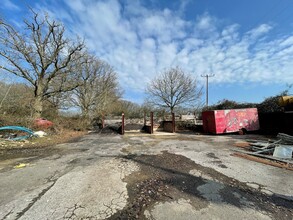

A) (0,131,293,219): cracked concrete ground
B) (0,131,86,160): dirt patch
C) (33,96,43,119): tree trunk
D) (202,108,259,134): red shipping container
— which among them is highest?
(33,96,43,119): tree trunk

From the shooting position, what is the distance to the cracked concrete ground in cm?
253

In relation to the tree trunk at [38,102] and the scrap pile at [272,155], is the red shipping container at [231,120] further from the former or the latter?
the tree trunk at [38,102]

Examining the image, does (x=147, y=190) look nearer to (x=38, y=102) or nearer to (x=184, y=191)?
(x=184, y=191)

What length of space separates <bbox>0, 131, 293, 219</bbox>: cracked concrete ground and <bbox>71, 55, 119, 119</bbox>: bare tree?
18.7 meters

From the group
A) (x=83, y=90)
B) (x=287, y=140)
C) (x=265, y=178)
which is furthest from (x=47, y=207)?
(x=83, y=90)

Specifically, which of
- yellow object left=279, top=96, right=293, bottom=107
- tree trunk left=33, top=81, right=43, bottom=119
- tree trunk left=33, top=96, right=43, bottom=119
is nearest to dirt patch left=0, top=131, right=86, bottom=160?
tree trunk left=33, top=96, right=43, bottom=119

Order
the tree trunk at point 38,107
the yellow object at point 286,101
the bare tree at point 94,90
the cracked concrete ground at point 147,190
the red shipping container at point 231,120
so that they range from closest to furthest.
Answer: the cracked concrete ground at point 147,190, the yellow object at point 286,101, the red shipping container at point 231,120, the tree trunk at point 38,107, the bare tree at point 94,90

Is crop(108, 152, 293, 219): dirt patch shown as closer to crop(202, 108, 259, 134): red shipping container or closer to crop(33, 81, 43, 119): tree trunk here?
crop(202, 108, 259, 134): red shipping container

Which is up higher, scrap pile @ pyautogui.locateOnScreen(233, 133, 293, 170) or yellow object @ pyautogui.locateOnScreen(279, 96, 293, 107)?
yellow object @ pyautogui.locateOnScreen(279, 96, 293, 107)

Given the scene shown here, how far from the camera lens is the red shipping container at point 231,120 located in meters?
12.3

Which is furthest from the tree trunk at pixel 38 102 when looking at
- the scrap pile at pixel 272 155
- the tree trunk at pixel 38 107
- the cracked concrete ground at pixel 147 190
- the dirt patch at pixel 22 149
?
the scrap pile at pixel 272 155

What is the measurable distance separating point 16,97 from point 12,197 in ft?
37.7

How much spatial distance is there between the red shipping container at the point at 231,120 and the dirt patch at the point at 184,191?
332 inches

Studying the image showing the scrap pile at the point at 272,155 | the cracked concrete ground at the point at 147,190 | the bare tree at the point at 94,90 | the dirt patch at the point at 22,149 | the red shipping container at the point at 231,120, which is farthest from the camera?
the bare tree at the point at 94,90
